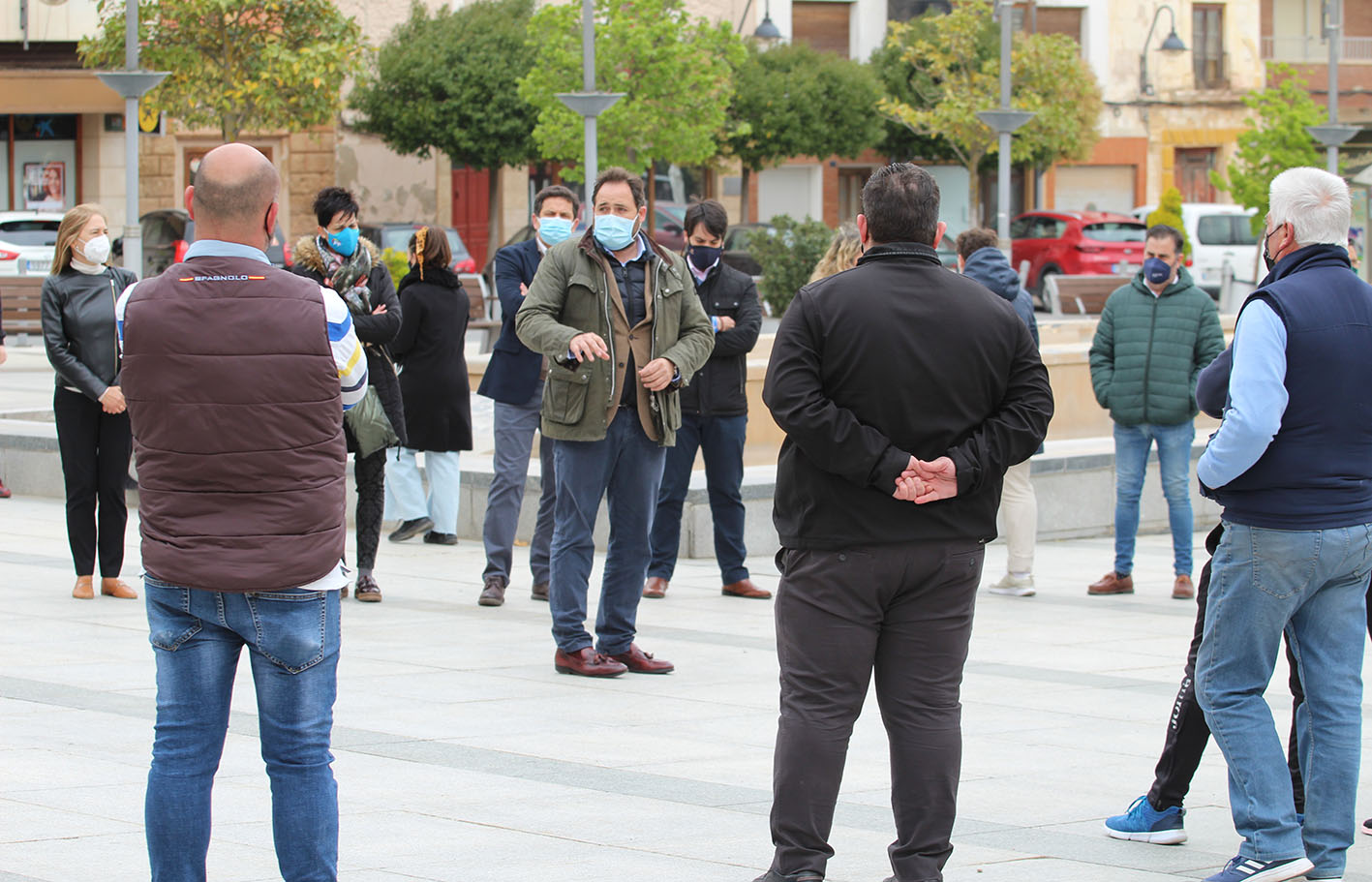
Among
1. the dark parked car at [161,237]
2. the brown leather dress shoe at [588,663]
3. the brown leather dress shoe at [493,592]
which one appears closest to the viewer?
the brown leather dress shoe at [588,663]

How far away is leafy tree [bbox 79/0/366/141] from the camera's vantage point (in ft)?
101

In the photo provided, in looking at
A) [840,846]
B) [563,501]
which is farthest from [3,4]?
[840,846]

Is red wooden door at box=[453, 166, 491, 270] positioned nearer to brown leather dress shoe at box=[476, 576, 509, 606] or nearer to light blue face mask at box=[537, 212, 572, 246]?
brown leather dress shoe at box=[476, 576, 509, 606]

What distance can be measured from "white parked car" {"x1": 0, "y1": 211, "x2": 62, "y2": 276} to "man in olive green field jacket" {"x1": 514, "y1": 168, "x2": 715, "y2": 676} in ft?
71.5

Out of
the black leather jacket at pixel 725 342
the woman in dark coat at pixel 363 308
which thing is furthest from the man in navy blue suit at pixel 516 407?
the black leather jacket at pixel 725 342

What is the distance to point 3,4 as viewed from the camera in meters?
34.6

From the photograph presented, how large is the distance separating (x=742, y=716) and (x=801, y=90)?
34506mm

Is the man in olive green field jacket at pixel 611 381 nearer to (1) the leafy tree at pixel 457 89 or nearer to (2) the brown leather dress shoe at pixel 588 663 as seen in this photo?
(2) the brown leather dress shoe at pixel 588 663

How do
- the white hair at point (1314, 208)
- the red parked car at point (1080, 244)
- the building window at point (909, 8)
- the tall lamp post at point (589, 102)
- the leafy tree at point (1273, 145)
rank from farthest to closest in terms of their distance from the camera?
→ the building window at point (909, 8) < the red parked car at point (1080, 244) < the leafy tree at point (1273, 145) < the tall lamp post at point (589, 102) < the white hair at point (1314, 208)

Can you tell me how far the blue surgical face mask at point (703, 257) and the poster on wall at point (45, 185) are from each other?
1203 inches

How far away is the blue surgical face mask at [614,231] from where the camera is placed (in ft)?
22.4

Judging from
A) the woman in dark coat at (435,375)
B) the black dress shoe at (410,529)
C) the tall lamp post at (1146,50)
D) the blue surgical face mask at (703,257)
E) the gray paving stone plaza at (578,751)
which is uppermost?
the tall lamp post at (1146,50)

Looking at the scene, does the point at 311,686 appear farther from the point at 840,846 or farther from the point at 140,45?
the point at 140,45

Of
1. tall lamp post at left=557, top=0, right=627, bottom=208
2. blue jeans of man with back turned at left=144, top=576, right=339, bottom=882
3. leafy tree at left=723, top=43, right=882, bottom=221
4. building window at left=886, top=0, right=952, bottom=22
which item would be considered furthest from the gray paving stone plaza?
building window at left=886, top=0, right=952, bottom=22
